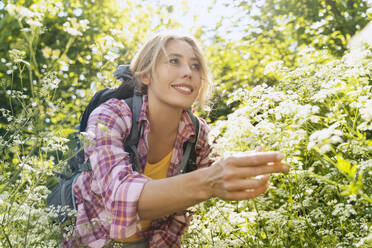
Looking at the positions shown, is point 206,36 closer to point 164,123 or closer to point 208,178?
point 164,123

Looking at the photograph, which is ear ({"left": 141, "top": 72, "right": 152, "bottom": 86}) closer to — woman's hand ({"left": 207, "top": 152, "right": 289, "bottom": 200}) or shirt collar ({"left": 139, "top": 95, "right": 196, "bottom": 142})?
shirt collar ({"left": 139, "top": 95, "right": 196, "bottom": 142})

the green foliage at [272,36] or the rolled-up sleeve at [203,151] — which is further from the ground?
the green foliage at [272,36]

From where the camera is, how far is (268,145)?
1776mm

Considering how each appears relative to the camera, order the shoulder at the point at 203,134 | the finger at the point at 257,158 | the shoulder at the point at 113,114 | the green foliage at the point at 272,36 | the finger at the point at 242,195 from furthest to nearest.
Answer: the green foliage at the point at 272,36
the shoulder at the point at 203,134
the shoulder at the point at 113,114
the finger at the point at 242,195
the finger at the point at 257,158

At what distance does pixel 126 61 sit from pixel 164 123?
4.21 m

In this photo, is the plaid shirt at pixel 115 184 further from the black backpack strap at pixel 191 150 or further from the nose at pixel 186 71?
the nose at pixel 186 71

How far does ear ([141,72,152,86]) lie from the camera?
258 centimetres

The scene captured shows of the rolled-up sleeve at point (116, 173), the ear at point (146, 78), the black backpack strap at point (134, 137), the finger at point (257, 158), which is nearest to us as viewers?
the finger at point (257, 158)

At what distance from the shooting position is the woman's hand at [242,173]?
142 cm

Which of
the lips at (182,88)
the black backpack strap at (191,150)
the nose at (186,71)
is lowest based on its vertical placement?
the black backpack strap at (191,150)

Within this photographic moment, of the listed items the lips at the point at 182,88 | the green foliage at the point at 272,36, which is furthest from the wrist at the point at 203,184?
the green foliage at the point at 272,36

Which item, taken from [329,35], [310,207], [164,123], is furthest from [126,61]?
[310,207]

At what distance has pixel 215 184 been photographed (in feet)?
5.15

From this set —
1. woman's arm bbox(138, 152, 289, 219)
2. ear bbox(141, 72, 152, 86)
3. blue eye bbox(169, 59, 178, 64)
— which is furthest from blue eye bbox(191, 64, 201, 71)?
woman's arm bbox(138, 152, 289, 219)
